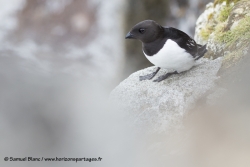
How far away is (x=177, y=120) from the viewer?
13.0ft

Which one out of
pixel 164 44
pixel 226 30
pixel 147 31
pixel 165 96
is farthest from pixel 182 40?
pixel 226 30

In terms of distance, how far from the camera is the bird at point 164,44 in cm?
425

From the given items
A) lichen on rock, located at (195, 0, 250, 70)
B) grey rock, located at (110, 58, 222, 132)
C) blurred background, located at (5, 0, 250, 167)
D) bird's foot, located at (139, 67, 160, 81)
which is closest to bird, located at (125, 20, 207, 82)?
grey rock, located at (110, 58, 222, 132)

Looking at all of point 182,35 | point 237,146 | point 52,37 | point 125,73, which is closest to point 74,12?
point 52,37

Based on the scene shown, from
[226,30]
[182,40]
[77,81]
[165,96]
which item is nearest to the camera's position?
[165,96]

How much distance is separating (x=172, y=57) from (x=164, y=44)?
175 millimetres

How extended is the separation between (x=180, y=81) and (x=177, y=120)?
625 millimetres

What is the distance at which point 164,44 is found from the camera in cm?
425

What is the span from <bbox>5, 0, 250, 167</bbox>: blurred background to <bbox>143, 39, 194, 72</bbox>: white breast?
79cm

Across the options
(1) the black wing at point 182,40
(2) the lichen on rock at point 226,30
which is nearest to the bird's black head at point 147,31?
(1) the black wing at point 182,40

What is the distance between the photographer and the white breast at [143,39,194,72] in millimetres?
4234

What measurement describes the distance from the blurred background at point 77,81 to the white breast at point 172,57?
0.79 m

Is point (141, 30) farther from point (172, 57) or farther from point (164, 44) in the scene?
point (172, 57)

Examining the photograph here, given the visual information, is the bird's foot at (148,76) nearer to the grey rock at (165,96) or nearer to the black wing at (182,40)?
the grey rock at (165,96)
